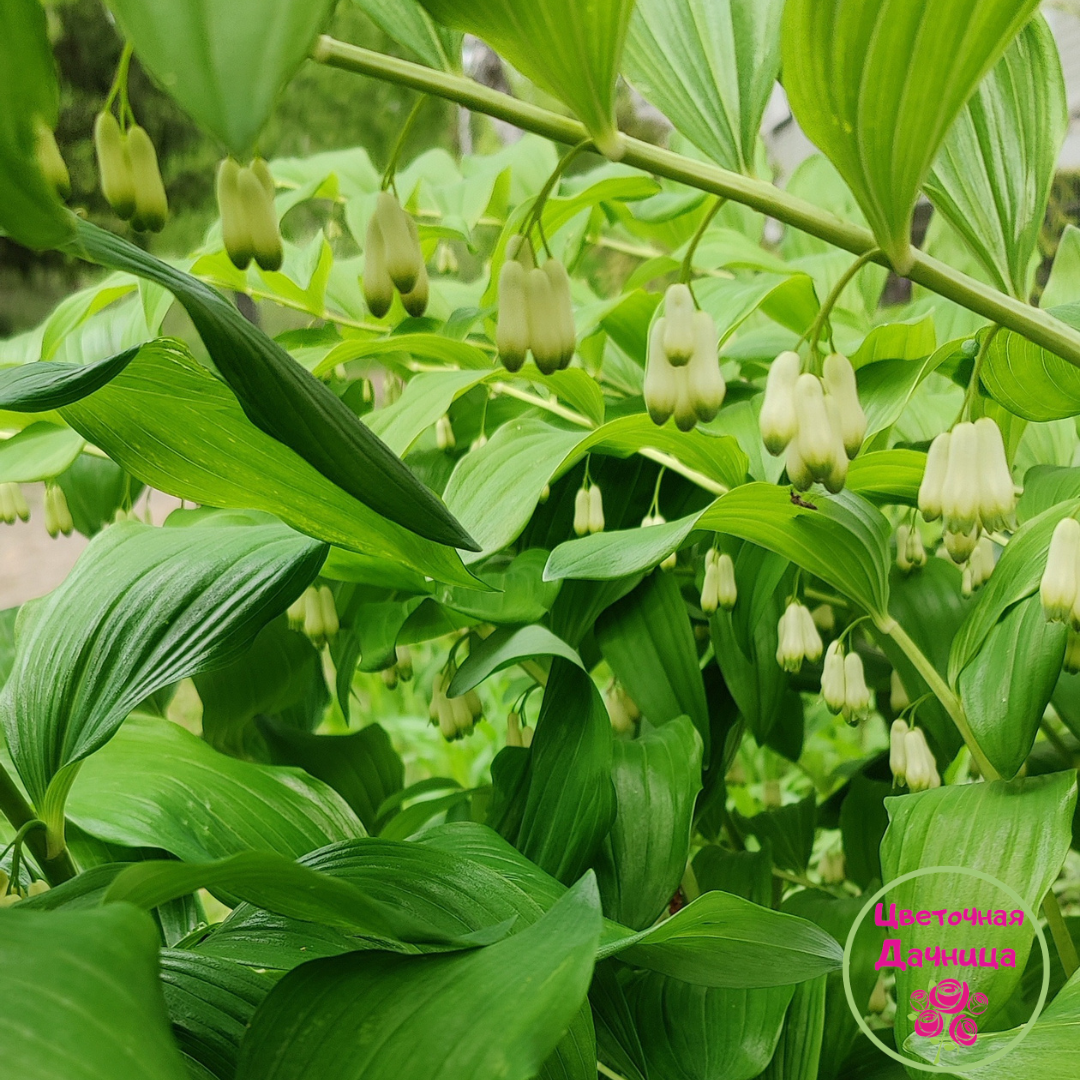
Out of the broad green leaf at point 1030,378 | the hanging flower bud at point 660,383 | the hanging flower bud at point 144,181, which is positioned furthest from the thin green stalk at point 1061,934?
the hanging flower bud at point 144,181

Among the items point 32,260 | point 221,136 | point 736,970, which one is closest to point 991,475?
point 736,970

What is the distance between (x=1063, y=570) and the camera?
496 mm

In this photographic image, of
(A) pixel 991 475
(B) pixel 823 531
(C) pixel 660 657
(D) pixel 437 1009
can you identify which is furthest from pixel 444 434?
(D) pixel 437 1009

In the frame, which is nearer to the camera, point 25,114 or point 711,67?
point 25,114

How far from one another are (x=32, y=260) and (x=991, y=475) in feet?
11.5

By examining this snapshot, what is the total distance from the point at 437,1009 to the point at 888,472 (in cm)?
44

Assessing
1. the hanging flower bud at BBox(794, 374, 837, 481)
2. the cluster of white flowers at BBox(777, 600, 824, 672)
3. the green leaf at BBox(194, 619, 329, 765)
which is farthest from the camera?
the green leaf at BBox(194, 619, 329, 765)

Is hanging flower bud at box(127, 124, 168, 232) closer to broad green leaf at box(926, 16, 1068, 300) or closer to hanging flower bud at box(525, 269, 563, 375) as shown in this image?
hanging flower bud at box(525, 269, 563, 375)

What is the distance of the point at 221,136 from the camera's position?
0.23 m

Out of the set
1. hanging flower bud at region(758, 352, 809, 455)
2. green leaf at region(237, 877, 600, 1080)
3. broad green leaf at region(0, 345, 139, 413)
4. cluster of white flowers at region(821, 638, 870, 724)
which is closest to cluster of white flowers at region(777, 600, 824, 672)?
cluster of white flowers at region(821, 638, 870, 724)

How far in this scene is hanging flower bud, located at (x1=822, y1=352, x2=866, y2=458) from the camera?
48cm

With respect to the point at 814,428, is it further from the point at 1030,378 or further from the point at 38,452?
the point at 38,452

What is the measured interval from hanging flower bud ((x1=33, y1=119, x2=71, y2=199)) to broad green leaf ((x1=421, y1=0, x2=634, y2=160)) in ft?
0.41

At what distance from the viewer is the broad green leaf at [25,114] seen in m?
0.26
